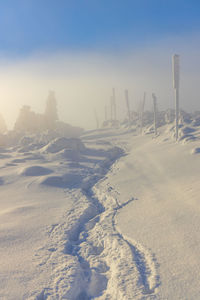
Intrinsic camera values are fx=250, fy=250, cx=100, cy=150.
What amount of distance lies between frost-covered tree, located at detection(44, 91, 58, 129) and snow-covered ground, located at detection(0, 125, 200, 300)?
30812 millimetres

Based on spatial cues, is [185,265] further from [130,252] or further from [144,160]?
[144,160]

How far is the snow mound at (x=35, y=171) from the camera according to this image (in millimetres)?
13623

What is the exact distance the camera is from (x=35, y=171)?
13.9 m

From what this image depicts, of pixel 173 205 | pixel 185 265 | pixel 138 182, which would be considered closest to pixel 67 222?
pixel 173 205

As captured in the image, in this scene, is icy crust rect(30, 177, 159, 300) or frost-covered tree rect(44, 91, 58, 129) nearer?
icy crust rect(30, 177, 159, 300)

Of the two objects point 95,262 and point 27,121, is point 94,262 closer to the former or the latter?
point 95,262

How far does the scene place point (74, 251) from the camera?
6.27 meters

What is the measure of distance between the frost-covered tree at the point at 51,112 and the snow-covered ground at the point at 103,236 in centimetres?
3081

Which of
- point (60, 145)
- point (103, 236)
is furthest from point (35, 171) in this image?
point (103, 236)

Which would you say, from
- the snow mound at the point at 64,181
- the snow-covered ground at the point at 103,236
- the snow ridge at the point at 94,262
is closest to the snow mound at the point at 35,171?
the snow-covered ground at the point at 103,236

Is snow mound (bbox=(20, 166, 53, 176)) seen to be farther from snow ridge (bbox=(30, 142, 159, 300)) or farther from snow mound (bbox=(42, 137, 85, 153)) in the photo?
snow mound (bbox=(42, 137, 85, 153))

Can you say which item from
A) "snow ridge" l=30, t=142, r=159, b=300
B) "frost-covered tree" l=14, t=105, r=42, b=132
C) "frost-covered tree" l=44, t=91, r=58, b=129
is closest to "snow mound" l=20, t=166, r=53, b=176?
"snow ridge" l=30, t=142, r=159, b=300

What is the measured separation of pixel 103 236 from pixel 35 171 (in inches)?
316

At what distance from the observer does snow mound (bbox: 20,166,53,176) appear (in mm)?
13623
